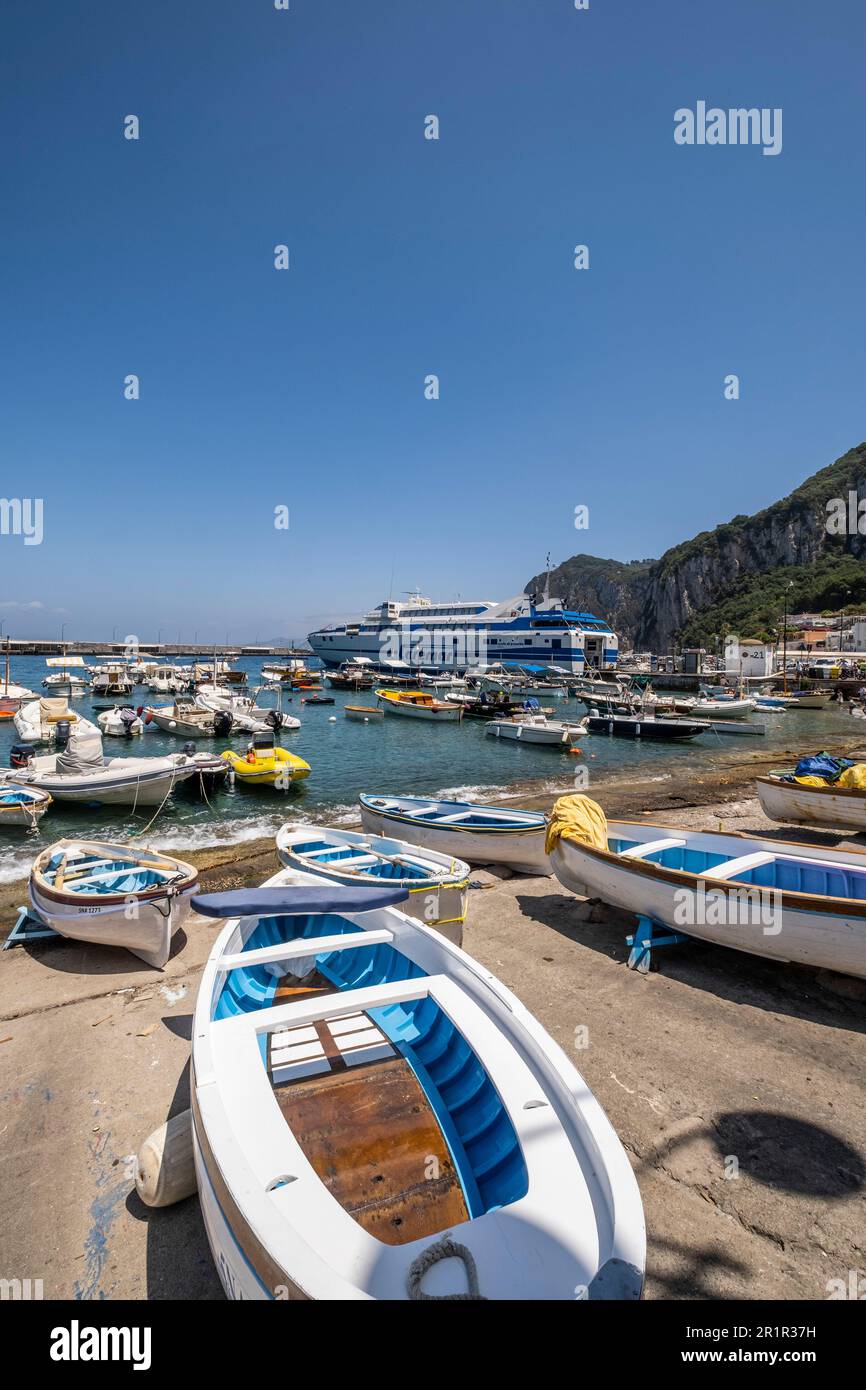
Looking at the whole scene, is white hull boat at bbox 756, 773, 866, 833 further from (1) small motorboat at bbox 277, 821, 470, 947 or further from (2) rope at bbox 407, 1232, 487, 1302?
(2) rope at bbox 407, 1232, 487, 1302

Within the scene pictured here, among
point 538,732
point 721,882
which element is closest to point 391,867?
point 721,882

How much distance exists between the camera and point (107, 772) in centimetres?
1912

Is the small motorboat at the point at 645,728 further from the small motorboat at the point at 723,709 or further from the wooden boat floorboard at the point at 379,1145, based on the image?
the wooden boat floorboard at the point at 379,1145

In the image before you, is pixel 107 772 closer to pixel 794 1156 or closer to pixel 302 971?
pixel 302 971

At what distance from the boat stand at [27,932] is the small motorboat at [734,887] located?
8.13 meters

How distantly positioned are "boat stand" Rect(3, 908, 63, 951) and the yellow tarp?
307 inches

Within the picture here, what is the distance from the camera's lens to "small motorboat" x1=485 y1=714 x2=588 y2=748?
33.6 m

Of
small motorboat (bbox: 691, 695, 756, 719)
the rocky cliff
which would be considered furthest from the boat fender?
the rocky cliff

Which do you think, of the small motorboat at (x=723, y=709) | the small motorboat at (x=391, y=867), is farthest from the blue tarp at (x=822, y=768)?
the small motorboat at (x=723, y=709)

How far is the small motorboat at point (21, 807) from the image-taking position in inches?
679

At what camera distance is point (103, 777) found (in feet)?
61.7

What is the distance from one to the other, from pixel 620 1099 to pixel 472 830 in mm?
7067

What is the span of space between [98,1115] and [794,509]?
15881 centimetres
